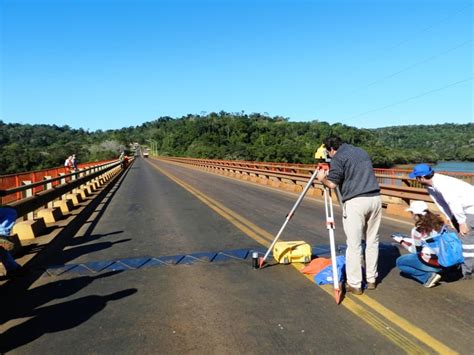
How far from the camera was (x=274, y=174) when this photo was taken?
23.9 meters

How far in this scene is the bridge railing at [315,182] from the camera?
39.2 ft

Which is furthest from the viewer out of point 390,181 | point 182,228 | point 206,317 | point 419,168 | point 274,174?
point 274,174

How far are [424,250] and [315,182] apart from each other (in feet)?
37.8

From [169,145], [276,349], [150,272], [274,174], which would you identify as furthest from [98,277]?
[169,145]

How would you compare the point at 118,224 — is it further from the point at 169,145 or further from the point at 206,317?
the point at 169,145

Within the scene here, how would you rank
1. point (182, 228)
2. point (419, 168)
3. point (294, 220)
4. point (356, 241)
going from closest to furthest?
point (356, 241) < point (419, 168) < point (182, 228) < point (294, 220)

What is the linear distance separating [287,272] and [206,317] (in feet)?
6.05

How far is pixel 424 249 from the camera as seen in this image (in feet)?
17.1

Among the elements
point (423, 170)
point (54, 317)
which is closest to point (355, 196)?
point (423, 170)

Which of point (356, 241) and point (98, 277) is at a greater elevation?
point (356, 241)

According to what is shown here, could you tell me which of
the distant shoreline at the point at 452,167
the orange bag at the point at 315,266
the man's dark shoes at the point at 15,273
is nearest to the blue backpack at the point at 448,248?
the orange bag at the point at 315,266

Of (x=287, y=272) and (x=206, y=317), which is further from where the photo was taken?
(x=287, y=272)

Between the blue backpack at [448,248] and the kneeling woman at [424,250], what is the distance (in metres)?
0.07

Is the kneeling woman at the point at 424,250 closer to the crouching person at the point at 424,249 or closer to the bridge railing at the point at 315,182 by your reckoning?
the crouching person at the point at 424,249
